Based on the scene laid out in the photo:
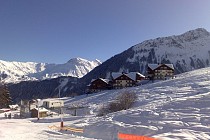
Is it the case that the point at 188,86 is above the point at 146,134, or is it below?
above

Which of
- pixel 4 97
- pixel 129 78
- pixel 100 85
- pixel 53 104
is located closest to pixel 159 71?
pixel 129 78

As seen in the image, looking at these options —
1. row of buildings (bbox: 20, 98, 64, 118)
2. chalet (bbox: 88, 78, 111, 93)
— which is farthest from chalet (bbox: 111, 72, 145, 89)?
row of buildings (bbox: 20, 98, 64, 118)

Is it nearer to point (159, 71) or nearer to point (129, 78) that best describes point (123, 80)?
point (129, 78)

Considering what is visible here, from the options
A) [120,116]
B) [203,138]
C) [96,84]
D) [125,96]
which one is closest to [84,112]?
[125,96]

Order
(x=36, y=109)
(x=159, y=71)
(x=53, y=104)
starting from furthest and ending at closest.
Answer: (x=159, y=71) → (x=53, y=104) → (x=36, y=109)

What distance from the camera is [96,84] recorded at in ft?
474

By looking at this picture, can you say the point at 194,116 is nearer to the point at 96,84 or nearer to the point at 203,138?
the point at 203,138

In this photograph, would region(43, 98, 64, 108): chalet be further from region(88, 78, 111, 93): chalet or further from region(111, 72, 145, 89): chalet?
region(88, 78, 111, 93): chalet

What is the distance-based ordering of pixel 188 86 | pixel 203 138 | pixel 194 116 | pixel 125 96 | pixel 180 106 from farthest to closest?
pixel 188 86
pixel 125 96
pixel 180 106
pixel 194 116
pixel 203 138

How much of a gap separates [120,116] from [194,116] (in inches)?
394

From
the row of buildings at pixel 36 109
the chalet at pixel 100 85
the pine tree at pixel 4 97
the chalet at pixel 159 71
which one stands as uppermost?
the chalet at pixel 159 71

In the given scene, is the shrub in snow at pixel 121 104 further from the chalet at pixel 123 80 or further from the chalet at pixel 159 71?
the chalet at pixel 159 71

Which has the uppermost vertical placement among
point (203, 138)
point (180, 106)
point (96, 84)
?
point (96, 84)

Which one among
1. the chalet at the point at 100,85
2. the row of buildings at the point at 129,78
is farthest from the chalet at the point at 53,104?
the chalet at the point at 100,85
